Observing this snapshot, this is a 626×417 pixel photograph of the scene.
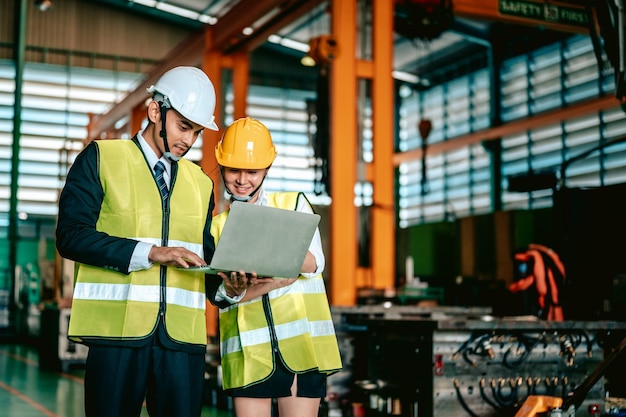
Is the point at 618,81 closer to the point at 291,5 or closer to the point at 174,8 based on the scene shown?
the point at 291,5

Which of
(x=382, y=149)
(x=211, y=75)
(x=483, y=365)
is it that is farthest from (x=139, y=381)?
(x=211, y=75)

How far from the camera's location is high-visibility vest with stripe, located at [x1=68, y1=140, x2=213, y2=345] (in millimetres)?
2537

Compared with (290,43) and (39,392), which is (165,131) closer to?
(39,392)

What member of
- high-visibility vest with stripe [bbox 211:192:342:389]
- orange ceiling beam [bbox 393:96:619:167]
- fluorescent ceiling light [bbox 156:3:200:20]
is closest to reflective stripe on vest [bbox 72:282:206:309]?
high-visibility vest with stripe [bbox 211:192:342:389]

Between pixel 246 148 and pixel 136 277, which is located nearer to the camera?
pixel 136 277

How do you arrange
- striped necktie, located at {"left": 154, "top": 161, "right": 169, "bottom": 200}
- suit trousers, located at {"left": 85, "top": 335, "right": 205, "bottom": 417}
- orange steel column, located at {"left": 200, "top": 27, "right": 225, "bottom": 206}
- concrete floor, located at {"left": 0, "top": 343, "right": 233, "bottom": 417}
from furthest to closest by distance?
orange steel column, located at {"left": 200, "top": 27, "right": 225, "bottom": 206} → concrete floor, located at {"left": 0, "top": 343, "right": 233, "bottom": 417} → striped necktie, located at {"left": 154, "top": 161, "right": 169, "bottom": 200} → suit trousers, located at {"left": 85, "top": 335, "right": 205, "bottom": 417}

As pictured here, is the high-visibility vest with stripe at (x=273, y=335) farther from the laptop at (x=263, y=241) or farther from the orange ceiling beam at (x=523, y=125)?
the orange ceiling beam at (x=523, y=125)

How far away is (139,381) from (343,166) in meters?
6.31

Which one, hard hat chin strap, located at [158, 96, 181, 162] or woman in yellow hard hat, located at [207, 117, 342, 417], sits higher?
hard hat chin strap, located at [158, 96, 181, 162]

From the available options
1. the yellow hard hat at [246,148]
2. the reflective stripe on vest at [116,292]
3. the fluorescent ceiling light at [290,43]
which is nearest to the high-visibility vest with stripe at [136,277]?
the reflective stripe on vest at [116,292]

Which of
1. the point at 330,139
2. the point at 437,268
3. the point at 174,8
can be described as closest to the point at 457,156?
the point at 437,268

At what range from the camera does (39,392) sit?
9.30 m

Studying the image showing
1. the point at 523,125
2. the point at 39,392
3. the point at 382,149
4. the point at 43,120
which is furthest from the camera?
the point at 43,120

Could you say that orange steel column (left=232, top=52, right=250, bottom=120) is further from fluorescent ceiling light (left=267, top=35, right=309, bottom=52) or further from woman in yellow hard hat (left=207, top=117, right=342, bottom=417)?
fluorescent ceiling light (left=267, top=35, right=309, bottom=52)
